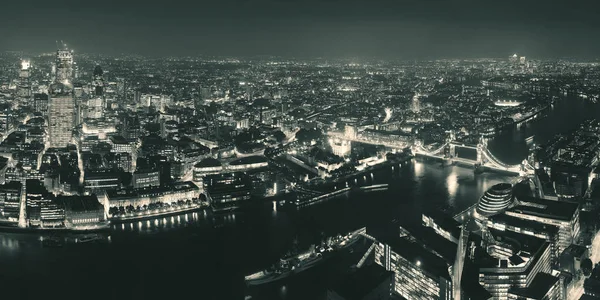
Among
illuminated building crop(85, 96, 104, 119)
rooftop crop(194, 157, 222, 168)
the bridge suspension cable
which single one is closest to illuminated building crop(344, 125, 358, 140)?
the bridge suspension cable

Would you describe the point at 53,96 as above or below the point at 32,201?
above

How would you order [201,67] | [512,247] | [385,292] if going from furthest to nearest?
[201,67] < [512,247] < [385,292]

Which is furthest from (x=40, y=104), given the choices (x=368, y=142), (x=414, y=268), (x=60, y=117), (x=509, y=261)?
(x=509, y=261)

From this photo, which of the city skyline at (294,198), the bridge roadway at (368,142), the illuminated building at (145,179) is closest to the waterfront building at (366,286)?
the city skyline at (294,198)

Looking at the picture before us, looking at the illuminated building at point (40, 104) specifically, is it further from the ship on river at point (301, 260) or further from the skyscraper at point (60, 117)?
the ship on river at point (301, 260)

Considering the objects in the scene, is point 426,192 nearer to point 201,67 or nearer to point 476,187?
point 476,187

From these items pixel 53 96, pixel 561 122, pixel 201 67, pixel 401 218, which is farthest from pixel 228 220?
pixel 201 67

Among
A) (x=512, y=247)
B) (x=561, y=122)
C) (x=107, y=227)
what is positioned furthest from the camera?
(x=561, y=122)
